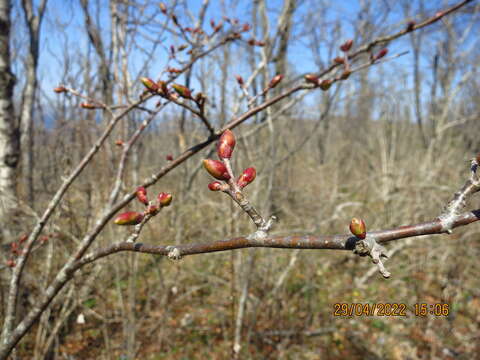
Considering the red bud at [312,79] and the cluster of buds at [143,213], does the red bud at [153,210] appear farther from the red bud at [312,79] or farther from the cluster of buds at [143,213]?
the red bud at [312,79]

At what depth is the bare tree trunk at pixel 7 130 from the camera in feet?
8.47

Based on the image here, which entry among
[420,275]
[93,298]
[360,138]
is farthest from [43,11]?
[360,138]

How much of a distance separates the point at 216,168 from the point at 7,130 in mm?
3019

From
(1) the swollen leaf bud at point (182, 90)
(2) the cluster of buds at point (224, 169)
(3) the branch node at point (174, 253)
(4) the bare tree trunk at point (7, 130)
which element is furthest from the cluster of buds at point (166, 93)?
(4) the bare tree trunk at point (7, 130)

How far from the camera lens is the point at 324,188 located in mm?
5871

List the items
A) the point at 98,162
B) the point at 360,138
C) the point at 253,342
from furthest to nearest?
the point at 360,138
the point at 253,342
the point at 98,162

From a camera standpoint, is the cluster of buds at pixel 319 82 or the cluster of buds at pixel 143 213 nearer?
the cluster of buds at pixel 143 213

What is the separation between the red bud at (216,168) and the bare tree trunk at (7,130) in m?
2.70

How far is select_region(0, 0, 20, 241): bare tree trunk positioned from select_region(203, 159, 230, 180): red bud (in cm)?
270

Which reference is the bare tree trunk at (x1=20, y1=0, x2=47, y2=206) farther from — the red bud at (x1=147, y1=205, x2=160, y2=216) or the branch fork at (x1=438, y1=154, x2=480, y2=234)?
the branch fork at (x1=438, y1=154, x2=480, y2=234)

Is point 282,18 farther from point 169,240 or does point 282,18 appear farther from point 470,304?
point 470,304

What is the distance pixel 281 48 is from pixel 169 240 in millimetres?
3011

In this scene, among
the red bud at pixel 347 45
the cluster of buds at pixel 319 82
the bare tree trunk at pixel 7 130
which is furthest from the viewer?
the bare tree trunk at pixel 7 130

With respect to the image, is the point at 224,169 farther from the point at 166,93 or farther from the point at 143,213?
the point at 166,93
